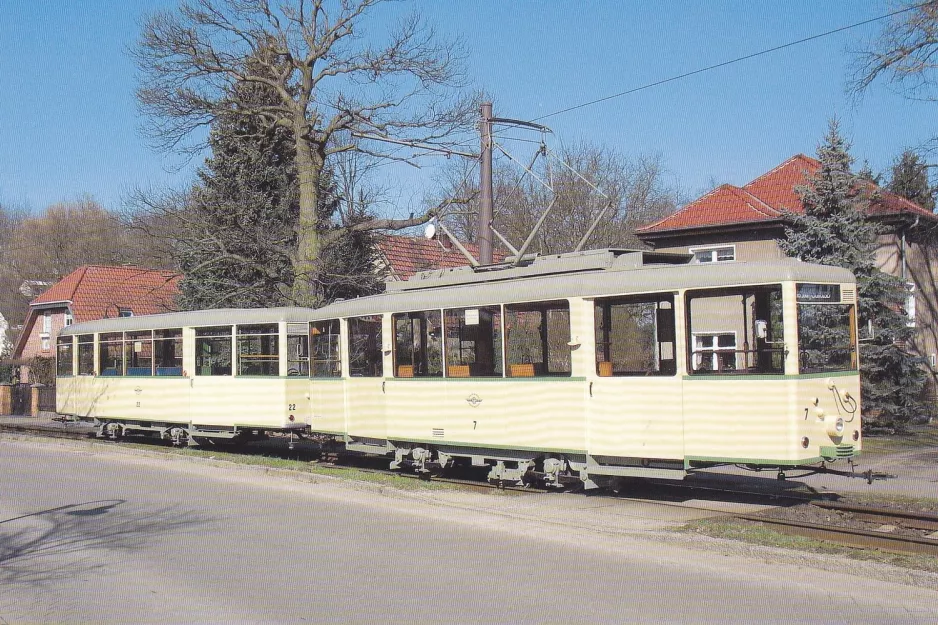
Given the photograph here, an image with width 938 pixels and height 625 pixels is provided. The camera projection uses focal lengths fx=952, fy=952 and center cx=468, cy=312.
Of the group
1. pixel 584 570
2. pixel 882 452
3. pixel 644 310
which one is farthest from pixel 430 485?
pixel 882 452

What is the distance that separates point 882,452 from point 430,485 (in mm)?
9356

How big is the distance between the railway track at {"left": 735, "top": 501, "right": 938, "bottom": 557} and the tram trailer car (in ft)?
2.12

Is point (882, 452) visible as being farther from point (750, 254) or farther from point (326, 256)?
point (326, 256)

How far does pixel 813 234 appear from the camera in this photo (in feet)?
75.3

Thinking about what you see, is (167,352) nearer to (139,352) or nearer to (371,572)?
(139,352)

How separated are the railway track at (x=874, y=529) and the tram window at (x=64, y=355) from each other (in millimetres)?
20314

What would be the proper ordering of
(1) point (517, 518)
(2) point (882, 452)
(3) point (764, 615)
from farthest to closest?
(2) point (882, 452) → (1) point (517, 518) → (3) point (764, 615)

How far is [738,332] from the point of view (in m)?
11.3

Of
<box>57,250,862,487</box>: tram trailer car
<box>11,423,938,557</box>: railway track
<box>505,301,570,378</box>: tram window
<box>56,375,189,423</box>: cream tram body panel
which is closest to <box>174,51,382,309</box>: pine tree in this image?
<box>56,375,189,423</box>: cream tram body panel

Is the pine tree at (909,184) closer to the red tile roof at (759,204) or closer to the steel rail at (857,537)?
the red tile roof at (759,204)

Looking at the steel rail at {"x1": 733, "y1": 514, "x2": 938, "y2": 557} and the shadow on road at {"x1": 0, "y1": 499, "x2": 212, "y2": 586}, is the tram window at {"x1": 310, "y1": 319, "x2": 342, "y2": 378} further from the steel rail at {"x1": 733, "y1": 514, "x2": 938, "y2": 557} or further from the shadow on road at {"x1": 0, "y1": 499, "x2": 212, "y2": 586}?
the steel rail at {"x1": 733, "y1": 514, "x2": 938, "y2": 557}

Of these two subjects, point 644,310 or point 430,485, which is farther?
point 430,485

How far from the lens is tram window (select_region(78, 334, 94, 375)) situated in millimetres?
24203

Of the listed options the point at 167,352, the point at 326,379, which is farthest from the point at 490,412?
the point at 167,352
